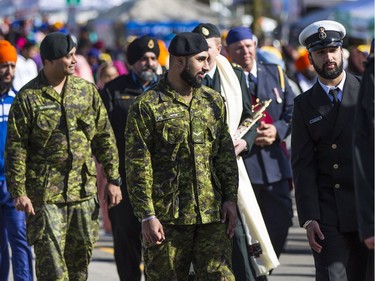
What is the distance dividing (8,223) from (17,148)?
63.2 inches

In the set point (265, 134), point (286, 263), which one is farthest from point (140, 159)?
point (286, 263)

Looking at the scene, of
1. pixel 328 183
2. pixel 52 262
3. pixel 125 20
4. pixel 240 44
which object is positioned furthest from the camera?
pixel 125 20

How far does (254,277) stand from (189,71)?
1.80 m

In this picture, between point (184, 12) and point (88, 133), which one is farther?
point (184, 12)

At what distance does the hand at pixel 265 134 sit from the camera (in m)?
8.76

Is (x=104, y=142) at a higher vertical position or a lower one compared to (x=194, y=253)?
higher

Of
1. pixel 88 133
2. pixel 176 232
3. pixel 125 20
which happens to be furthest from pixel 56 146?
pixel 125 20

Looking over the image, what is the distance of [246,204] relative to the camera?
315 inches

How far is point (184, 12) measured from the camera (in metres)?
39.3

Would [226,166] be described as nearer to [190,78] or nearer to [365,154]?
[190,78]

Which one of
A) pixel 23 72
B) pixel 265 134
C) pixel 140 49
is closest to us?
pixel 265 134

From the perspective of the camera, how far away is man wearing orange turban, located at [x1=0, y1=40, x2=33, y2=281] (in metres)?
9.12

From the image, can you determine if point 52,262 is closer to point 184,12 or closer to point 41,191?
point 41,191

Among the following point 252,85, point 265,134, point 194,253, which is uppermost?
point 252,85
